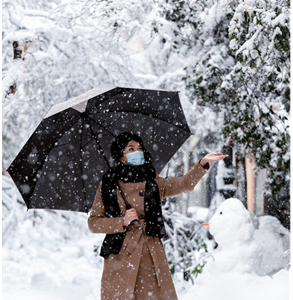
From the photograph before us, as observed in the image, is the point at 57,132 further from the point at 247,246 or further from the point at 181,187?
the point at 247,246

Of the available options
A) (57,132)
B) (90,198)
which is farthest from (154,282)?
(57,132)

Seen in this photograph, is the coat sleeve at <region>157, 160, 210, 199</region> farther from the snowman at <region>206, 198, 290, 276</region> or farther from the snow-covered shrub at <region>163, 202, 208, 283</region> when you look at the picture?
the snow-covered shrub at <region>163, 202, 208, 283</region>

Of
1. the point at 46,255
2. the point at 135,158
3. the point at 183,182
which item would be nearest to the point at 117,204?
the point at 135,158

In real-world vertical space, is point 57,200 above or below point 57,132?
below

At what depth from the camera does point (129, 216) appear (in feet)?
9.40

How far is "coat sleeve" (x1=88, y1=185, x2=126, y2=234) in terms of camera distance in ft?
9.55

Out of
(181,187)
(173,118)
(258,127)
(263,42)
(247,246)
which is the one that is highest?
(263,42)

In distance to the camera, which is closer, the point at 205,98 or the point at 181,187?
the point at 181,187

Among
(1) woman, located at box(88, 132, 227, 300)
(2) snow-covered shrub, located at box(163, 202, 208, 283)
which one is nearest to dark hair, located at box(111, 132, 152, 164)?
(1) woman, located at box(88, 132, 227, 300)

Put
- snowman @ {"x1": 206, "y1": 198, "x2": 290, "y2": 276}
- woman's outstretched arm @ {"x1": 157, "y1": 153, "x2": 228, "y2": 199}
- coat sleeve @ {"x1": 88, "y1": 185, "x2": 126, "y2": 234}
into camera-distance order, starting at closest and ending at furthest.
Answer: woman's outstretched arm @ {"x1": 157, "y1": 153, "x2": 228, "y2": 199} < coat sleeve @ {"x1": 88, "y1": 185, "x2": 126, "y2": 234} < snowman @ {"x1": 206, "y1": 198, "x2": 290, "y2": 276}

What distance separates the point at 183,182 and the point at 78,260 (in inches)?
222

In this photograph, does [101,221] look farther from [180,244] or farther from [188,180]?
[180,244]

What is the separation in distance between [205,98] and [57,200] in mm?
3634

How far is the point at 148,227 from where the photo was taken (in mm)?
2951
